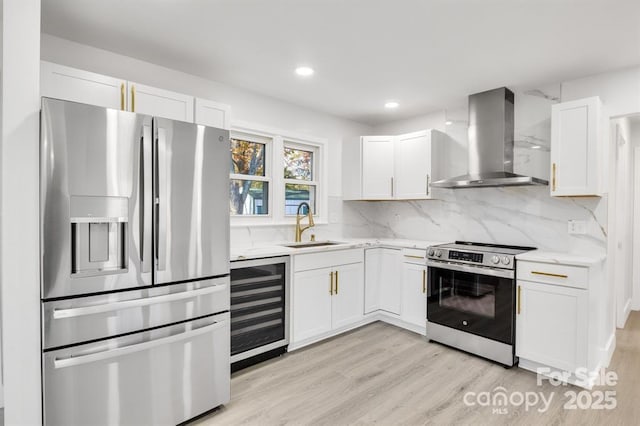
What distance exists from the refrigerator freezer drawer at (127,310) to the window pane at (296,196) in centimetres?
178

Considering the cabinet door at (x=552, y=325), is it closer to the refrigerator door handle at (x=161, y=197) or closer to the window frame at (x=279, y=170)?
the window frame at (x=279, y=170)

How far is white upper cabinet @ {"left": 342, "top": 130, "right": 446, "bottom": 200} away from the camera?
3807 mm

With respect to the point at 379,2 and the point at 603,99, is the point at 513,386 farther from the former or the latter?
the point at 379,2

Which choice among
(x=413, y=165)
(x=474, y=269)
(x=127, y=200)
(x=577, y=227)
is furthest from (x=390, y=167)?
(x=127, y=200)

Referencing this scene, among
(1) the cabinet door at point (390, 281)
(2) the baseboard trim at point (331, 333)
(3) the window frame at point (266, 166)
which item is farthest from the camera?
(1) the cabinet door at point (390, 281)

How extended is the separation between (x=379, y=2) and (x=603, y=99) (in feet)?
7.67

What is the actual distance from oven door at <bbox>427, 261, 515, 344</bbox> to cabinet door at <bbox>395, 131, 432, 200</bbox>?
98 cm

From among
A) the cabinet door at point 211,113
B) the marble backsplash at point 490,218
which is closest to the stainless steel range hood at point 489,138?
the marble backsplash at point 490,218

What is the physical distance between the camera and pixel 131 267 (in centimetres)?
180

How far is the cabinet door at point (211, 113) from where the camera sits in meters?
2.58

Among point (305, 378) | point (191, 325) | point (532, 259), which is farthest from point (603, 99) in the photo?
point (191, 325)

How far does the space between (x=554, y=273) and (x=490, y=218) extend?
1.07 m

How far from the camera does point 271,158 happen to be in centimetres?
A: 360

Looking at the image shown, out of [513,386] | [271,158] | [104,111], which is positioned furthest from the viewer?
[271,158]
